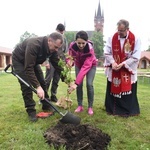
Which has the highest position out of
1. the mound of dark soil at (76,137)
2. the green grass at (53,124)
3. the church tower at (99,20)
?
the church tower at (99,20)

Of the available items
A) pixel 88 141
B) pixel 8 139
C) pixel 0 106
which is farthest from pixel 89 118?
pixel 0 106

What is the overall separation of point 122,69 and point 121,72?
0.23 feet

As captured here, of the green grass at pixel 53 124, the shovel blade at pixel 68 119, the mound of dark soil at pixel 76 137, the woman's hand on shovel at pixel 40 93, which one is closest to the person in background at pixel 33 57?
the woman's hand on shovel at pixel 40 93

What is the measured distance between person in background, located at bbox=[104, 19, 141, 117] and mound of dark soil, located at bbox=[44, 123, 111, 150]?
1.57 m

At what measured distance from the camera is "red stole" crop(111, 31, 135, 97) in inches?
191

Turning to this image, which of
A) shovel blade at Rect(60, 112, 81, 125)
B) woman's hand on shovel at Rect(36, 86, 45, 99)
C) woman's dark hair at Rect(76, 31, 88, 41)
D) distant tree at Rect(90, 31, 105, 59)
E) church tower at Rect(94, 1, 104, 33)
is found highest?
church tower at Rect(94, 1, 104, 33)

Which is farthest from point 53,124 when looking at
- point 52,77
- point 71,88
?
point 52,77

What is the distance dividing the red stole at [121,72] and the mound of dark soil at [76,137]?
155cm

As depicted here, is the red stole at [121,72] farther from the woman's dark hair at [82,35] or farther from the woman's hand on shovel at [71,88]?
the woman's hand on shovel at [71,88]

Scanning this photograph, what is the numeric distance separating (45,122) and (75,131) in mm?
1021

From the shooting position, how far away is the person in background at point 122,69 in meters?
4.84

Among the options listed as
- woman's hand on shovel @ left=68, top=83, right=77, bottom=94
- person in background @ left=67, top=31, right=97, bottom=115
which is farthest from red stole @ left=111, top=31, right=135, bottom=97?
woman's hand on shovel @ left=68, top=83, right=77, bottom=94

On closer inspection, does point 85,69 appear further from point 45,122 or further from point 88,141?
point 88,141

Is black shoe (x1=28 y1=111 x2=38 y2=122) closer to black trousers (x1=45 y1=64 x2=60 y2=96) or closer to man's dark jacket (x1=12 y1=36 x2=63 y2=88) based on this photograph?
man's dark jacket (x1=12 y1=36 x2=63 y2=88)
